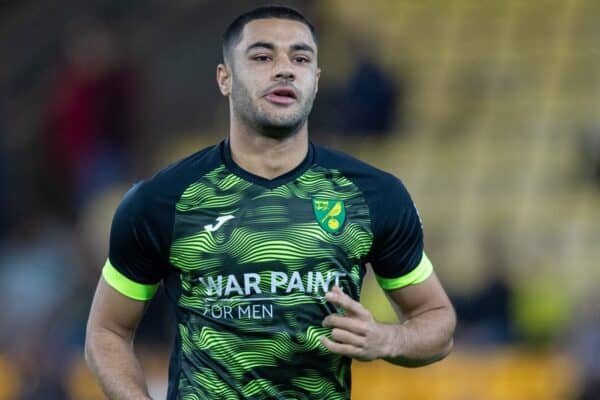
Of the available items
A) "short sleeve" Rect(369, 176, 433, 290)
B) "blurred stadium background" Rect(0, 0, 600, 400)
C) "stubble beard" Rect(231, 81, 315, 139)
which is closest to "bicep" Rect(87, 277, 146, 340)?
→ "stubble beard" Rect(231, 81, 315, 139)

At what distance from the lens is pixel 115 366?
483 cm

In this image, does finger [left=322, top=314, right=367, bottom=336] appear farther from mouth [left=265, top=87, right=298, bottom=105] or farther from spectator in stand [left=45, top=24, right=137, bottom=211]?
spectator in stand [left=45, top=24, right=137, bottom=211]

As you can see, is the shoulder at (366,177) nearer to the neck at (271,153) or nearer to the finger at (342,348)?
the neck at (271,153)

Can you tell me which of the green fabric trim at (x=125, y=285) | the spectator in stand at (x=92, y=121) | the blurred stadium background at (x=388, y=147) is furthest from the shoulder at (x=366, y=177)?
the spectator in stand at (x=92, y=121)

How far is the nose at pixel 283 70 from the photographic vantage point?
15.3 ft

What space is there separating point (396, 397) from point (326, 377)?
607 cm

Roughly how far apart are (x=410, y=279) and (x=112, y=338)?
104 cm

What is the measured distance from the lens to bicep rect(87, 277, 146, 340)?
16.0 feet

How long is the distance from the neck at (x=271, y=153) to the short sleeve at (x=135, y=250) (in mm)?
371

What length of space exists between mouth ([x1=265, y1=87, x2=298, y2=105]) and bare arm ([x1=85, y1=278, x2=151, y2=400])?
0.84 meters

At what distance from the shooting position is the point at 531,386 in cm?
1054

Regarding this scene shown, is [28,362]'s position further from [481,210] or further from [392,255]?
[392,255]

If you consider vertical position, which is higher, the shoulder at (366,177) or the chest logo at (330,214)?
the shoulder at (366,177)

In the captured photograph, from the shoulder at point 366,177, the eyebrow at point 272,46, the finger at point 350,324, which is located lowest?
the finger at point 350,324
